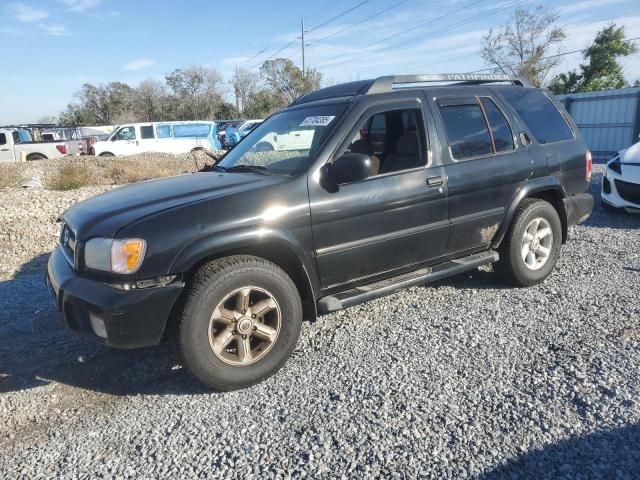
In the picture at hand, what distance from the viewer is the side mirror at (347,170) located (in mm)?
3234

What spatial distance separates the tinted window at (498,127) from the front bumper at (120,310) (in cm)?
303

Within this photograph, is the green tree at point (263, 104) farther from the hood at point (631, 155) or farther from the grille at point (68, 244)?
the grille at point (68, 244)

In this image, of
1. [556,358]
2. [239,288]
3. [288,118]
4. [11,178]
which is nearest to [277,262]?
[239,288]

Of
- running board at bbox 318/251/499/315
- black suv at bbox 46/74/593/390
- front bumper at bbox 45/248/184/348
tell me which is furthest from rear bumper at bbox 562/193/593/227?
front bumper at bbox 45/248/184/348

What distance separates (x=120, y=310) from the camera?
109 inches

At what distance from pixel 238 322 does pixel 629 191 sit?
6.41 meters

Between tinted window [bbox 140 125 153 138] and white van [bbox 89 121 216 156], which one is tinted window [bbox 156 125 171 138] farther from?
tinted window [bbox 140 125 153 138]

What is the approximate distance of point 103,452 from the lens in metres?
2.58

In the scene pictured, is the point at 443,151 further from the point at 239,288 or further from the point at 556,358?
the point at 239,288

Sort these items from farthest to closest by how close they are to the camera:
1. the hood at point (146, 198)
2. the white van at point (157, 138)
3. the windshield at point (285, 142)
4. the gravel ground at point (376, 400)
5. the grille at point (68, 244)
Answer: the white van at point (157, 138) → the windshield at point (285, 142) → the grille at point (68, 244) → the hood at point (146, 198) → the gravel ground at point (376, 400)

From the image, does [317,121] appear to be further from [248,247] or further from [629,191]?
[629,191]

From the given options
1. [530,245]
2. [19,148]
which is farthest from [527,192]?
[19,148]

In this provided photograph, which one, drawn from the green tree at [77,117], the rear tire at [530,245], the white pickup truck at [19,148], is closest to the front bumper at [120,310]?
the rear tire at [530,245]

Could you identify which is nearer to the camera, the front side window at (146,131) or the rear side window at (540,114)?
the rear side window at (540,114)
